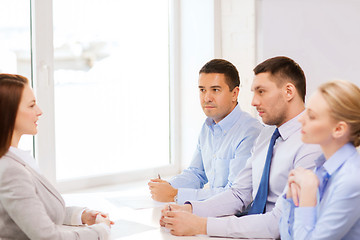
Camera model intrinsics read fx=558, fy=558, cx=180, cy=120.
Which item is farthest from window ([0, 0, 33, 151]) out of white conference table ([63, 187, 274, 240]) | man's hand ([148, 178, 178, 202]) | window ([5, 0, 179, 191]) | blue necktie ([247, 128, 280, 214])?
blue necktie ([247, 128, 280, 214])

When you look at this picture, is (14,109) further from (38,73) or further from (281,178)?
(38,73)

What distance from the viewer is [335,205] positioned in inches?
60.6

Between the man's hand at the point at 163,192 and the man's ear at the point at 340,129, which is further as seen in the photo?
the man's hand at the point at 163,192

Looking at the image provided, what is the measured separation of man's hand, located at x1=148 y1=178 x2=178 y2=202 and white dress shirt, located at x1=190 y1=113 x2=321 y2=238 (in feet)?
0.96

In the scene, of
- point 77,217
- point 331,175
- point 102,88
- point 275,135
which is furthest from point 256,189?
point 102,88

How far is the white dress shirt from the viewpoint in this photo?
1877 mm

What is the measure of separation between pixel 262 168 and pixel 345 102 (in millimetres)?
640

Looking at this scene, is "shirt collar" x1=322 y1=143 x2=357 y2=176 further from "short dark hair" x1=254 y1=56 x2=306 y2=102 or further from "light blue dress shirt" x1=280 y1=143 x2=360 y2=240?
"short dark hair" x1=254 y1=56 x2=306 y2=102

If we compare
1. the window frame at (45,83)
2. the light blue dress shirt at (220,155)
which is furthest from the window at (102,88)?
the light blue dress shirt at (220,155)

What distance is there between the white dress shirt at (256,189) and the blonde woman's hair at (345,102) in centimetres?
37

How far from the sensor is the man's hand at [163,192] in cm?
244

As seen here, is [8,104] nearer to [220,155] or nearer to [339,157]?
[339,157]

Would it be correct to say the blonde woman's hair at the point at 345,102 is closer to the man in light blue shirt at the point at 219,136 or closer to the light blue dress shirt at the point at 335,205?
the light blue dress shirt at the point at 335,205

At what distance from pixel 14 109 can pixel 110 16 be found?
1.87 meters
